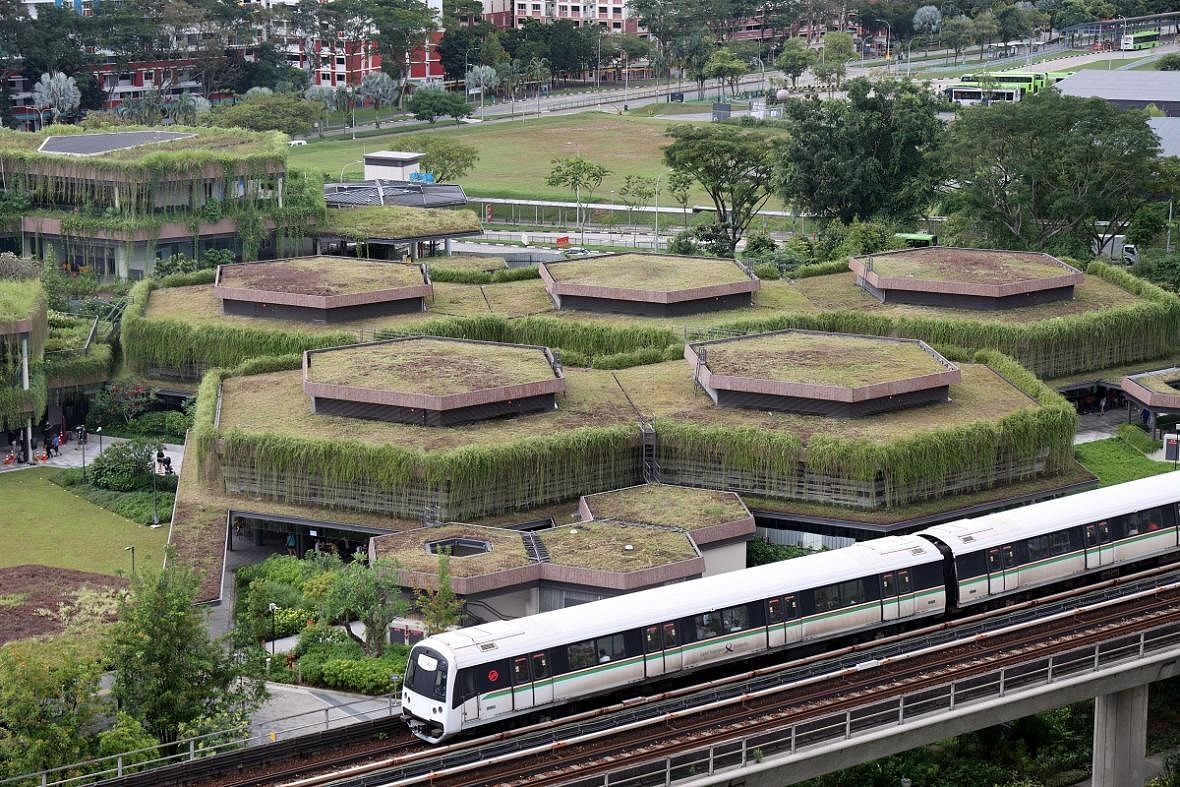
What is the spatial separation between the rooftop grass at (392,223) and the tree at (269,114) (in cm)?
4201

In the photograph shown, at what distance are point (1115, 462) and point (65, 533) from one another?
1780 inches

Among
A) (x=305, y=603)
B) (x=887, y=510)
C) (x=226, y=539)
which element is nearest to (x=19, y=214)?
(x=226, y=539)

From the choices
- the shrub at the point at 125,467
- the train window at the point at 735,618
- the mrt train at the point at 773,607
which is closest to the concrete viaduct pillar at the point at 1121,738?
the mrt train at the point at 773,607

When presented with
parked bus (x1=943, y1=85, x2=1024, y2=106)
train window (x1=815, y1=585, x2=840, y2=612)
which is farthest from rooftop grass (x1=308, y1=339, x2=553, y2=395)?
parked bus (x1=943, y1=85, x2=1024, y2=106)

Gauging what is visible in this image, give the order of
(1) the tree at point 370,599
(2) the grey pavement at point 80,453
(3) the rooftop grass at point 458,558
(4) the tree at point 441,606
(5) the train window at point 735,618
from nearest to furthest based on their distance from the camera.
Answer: (5) the train window at point 735,618 → (4) the tree at point 441,606 → (1) the tree at point 370,599 → (3) the rooftop grass at point 458,558 → (2) the grey pavement at point 80,453

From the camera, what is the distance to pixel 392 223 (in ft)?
364

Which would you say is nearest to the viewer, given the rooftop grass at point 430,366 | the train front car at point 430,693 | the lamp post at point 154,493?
the train front car at point 430,693

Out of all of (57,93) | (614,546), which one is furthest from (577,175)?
(614,546)

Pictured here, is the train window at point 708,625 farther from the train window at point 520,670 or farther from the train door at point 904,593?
the train door at point 904,593

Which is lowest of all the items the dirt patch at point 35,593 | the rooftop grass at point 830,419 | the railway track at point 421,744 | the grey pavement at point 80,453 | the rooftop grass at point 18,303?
the dirt patch at point 35,593

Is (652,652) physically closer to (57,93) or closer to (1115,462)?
(1115,462)

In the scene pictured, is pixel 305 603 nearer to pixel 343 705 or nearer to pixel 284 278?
pixel 343 705

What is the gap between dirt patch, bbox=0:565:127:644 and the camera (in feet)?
183

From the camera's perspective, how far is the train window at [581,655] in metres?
44.3
